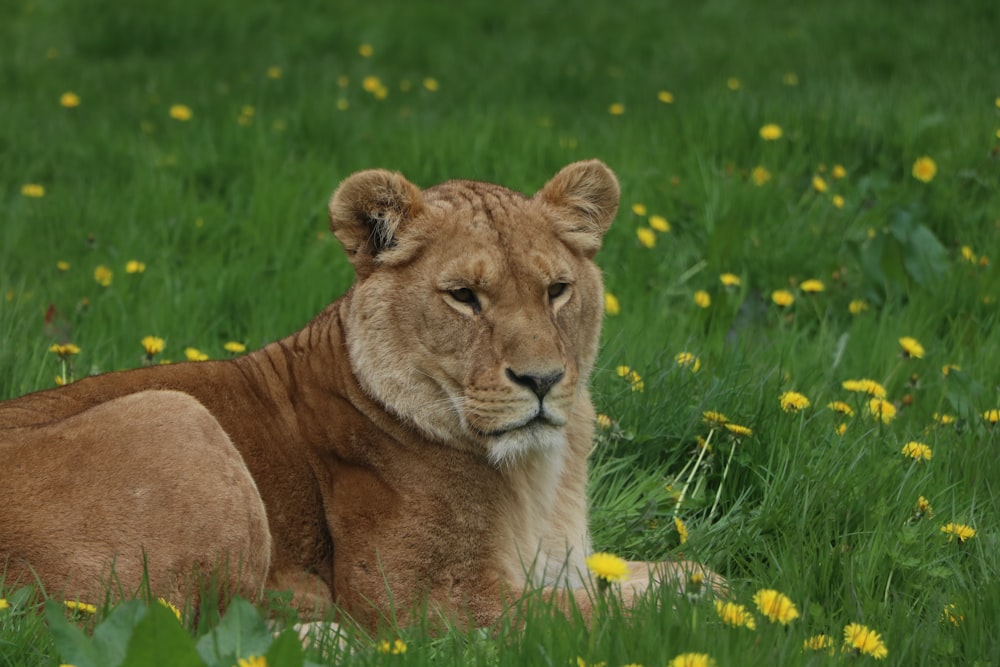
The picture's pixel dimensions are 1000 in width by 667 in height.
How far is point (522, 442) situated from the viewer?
377cm

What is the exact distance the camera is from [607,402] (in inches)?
190

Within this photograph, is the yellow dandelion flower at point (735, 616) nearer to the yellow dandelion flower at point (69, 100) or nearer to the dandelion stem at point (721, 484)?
the dandelion stem at point (721, 484)

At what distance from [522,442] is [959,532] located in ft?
4.36

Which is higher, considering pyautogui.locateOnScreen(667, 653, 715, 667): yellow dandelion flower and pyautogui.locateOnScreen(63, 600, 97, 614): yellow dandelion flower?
pyautogui.locateOnScreen(667, 653, 715, 667): yellow dandelion flower

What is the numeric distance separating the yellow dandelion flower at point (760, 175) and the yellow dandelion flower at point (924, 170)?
77cm

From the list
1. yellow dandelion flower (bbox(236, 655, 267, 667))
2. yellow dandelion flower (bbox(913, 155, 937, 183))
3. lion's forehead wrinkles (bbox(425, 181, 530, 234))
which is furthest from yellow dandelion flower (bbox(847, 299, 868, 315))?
yellow dandelion flower (bbox(236, 655, 267, 667))

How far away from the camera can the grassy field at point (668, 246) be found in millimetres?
3613

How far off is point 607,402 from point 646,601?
1.71m

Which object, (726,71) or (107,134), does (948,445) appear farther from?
(726,71)

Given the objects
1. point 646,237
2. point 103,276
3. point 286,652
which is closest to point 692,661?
point 286,652

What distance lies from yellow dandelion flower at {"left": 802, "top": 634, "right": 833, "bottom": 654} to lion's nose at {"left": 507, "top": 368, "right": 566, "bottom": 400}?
3.30 ft

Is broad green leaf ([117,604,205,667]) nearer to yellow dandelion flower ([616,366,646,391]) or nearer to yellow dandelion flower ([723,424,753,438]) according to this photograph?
yellow dandelion flower ([723,424,753,438])

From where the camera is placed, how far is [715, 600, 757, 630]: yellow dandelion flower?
119 inches

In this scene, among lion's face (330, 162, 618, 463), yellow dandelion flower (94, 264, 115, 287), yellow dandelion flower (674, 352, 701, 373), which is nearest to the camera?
lion's face (330, 162, 618, 463)
